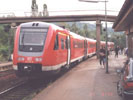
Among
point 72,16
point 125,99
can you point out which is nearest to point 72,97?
point 125,99

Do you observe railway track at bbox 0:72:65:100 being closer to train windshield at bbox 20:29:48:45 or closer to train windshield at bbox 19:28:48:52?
train windshield at bbox 19:28:48:52

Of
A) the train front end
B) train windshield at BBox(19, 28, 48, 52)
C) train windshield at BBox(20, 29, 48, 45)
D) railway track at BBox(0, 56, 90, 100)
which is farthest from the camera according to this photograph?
train windshield at BBox(20, 29, 48, 45)

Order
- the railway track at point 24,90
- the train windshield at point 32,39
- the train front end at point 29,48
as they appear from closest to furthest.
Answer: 1. the railway track at point 24,90
2. the train front end at point 29,48
3. the train windshield at point 32,39

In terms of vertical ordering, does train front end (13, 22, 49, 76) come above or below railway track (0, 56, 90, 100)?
above

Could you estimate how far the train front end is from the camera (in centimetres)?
1281

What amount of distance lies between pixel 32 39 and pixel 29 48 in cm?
53

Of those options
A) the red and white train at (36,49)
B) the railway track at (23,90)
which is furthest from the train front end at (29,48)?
the railway track at (23,90)

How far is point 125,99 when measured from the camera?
8.13 m

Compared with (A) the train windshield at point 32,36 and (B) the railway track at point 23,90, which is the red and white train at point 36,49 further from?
(B) the railway track at point 23,90

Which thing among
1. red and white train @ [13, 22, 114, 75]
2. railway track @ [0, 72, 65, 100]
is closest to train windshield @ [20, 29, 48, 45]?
red and white train @ [13, 22, 114, 75]

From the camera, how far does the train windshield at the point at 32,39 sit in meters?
13.2

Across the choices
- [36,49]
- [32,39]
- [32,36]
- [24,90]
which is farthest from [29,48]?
[24,90]

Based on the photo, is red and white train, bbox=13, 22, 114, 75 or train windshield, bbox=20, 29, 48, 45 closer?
red and white train, bbox=13, 22, 114, 75

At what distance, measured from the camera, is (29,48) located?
43.3 feet
